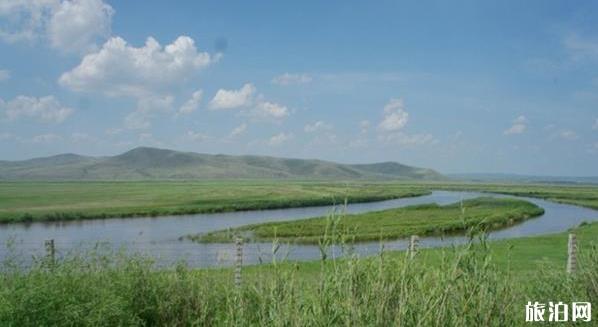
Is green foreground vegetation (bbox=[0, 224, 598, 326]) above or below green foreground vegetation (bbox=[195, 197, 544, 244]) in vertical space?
above

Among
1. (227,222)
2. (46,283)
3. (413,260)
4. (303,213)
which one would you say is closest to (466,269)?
(413,260)

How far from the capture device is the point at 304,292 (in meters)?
5.44

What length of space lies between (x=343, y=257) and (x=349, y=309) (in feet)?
2.08

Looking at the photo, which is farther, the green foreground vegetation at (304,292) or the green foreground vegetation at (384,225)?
the green foreground vegetation at (384,225)

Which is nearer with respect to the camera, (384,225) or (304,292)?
(304,292)

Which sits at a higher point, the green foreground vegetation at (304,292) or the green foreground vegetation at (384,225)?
the green foreground vegetation at (304,292)

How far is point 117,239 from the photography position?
4431 centimetres

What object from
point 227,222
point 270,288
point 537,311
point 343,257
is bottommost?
point 227,222

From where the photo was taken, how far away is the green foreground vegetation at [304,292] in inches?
191

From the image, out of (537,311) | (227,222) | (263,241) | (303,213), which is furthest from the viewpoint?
(303,213)

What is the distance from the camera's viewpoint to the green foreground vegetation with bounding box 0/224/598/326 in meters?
4.86

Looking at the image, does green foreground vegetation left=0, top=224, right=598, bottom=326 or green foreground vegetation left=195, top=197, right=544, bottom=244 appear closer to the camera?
green foreground vegetation left=0, top=224, right=598, bottom=326

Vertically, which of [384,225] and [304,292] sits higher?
[304,292]

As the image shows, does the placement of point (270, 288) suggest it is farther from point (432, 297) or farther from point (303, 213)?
point (303, 213)
